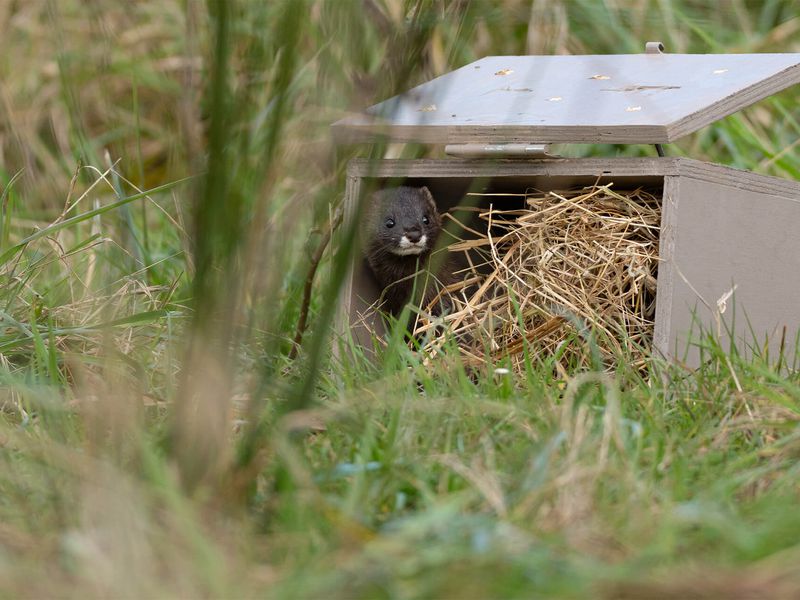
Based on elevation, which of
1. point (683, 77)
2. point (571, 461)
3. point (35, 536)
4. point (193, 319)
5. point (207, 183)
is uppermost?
point (683, 77)

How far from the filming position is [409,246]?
3844 mm

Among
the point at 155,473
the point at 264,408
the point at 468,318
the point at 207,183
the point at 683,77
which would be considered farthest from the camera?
the point at 468,318

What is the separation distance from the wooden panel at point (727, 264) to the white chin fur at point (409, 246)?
108 centimetres

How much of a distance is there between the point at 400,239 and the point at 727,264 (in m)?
1.17

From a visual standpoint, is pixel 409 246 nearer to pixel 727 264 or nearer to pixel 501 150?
pixel 501 150

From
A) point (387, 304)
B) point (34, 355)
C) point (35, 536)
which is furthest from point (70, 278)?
point (35, 536)

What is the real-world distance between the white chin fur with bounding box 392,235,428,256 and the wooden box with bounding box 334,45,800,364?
29cm

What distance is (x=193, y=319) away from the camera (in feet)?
5.36

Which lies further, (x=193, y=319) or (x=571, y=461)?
(x=571, y=461)

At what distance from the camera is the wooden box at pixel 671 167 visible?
2.95 m

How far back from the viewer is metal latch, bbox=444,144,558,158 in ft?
10.1

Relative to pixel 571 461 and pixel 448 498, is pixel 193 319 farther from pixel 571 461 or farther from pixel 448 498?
pixel 571 461

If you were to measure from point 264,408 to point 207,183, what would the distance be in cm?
95

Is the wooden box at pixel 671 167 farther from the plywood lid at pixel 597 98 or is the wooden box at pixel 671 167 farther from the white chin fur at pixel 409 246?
the white chin fur at pixel 409 246
